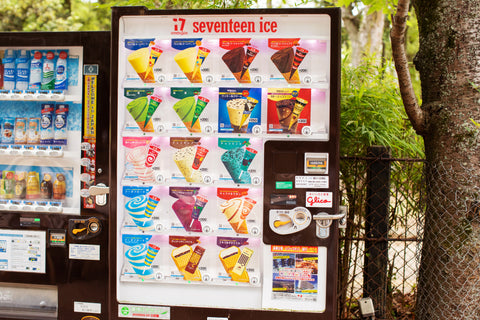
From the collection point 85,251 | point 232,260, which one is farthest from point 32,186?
point 232,260

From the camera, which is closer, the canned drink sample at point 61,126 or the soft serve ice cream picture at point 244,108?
the soft serve ice cream picture at point 244,108

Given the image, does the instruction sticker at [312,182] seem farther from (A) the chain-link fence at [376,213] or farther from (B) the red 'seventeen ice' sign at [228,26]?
(B) the red 'seventeen ice' sign at [228,26]

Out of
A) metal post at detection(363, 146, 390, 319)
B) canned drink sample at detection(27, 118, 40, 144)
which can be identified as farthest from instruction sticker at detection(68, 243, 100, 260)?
metal post at detection(363, 146, 390, 319)

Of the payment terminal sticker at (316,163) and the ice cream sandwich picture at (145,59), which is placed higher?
the ice cream sandwich picture at (145,59)

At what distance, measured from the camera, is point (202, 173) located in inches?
108

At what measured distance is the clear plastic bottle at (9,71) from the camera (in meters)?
2.92

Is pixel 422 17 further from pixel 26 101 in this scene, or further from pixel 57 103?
pixel 26 101

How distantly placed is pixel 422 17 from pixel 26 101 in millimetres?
2954

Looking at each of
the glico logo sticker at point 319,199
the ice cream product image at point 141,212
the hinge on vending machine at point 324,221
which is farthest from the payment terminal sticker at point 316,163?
the ice cream product image at point 141,212

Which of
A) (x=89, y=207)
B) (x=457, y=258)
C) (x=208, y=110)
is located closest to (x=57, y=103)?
(x=89, y=207)

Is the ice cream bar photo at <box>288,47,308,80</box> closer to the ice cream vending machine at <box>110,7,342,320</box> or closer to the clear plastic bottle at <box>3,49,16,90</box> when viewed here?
the ice cream vending machine at <box>110,7,342,320</box>

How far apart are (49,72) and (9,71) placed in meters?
0.31

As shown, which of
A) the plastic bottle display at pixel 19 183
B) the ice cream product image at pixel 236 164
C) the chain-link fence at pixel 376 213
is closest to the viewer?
the ice cream product image at pixel 236 164

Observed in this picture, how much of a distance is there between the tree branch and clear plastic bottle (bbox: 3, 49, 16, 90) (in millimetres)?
2642
